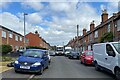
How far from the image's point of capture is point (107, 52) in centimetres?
1366

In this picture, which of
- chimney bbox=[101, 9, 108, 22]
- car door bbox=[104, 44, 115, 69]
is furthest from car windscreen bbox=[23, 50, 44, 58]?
chimney bbox=[101, 9, 108, 22]

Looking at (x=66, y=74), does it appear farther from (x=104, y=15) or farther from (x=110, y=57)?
(x=104, y=15)

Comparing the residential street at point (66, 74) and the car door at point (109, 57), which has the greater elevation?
the car door at point (109, 57)

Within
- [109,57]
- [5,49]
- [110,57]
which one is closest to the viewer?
[110,57]

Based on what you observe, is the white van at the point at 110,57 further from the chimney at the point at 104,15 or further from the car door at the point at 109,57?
the chimney at the point at 104,15

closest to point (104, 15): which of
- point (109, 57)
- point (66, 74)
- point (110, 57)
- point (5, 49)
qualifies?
point (5, 49)

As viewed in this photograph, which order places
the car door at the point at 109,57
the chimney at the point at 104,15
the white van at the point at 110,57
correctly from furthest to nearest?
the chimney at the point at 104,15 < the car door at the point at 109,57 < the white van at the point at 110,57

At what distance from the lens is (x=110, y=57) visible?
12898mm

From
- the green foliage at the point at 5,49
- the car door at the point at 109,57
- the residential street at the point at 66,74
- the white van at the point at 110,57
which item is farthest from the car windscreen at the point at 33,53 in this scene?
the green foliage at the point at 5,49

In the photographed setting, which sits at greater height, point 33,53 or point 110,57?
point 33,53

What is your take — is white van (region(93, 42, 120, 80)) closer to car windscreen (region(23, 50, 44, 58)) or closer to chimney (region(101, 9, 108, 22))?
car windscreen (region(23, 50, 44, 58))

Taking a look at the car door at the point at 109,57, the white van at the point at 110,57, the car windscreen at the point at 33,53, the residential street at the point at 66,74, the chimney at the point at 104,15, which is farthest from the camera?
the chimney at the point at 104,15

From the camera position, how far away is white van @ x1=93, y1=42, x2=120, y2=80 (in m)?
11.8

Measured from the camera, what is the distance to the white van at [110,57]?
1180 cm
